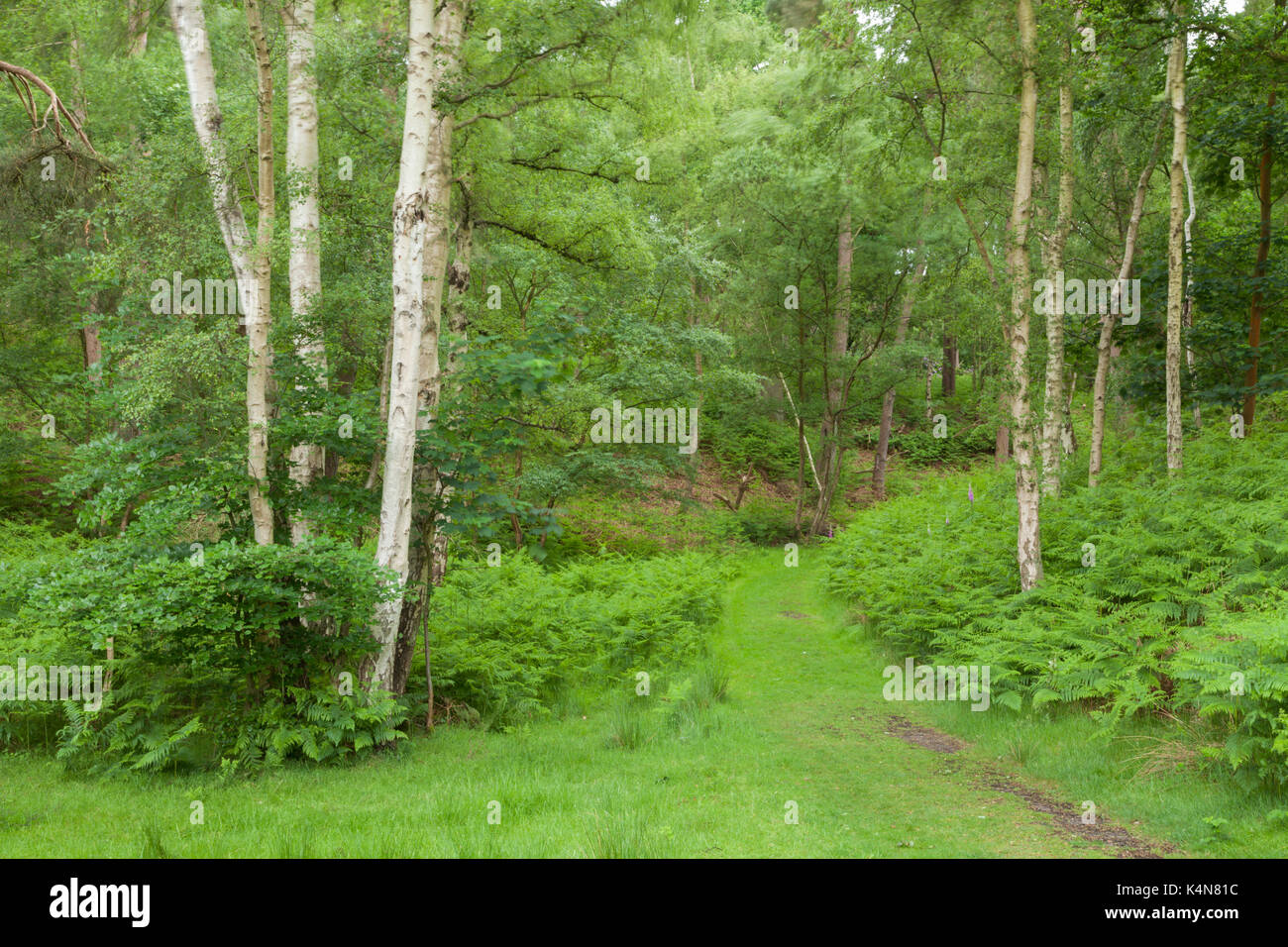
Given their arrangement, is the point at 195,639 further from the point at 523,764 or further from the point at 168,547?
the point at 523,764

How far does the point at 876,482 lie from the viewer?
2870 cm

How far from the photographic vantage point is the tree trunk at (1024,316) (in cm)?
1058

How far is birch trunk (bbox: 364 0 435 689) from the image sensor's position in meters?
7.64

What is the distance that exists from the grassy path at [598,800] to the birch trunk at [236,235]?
235 cm

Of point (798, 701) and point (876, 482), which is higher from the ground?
point (876, 482)

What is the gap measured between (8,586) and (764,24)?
42.2 metres

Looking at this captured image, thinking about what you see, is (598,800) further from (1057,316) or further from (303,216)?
(1057,316)

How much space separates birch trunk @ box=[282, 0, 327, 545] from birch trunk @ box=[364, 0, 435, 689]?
82cm

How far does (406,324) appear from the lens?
7789mm

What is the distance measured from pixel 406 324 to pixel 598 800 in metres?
4.57

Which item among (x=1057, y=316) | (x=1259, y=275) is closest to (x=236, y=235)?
(x=1057, y=316)

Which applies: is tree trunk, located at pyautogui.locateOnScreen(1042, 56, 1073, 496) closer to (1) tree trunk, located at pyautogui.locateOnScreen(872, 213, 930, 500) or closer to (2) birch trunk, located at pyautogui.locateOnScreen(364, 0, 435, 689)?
(2) birch trunk, located at pyautogui.locateOnScreen(364, 0, 435, 689)

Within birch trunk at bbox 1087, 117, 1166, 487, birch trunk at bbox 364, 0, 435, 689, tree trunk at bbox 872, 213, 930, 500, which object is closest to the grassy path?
birch trunk at bbox 364, 0, 435, 689
